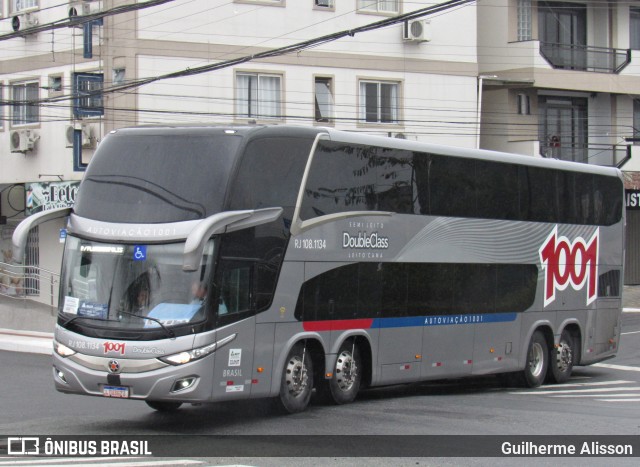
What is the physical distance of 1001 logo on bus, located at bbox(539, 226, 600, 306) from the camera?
20.6m

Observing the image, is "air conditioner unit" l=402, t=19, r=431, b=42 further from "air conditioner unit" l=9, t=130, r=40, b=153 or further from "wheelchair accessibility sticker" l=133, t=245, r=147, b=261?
"wheelchair accessibility sticker" l=133, t=245, r=147, b=261

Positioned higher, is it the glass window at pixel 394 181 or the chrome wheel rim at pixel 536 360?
the glass window at pixel 394 181

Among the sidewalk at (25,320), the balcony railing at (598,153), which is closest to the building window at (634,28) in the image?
the balcony railing at (598,153)

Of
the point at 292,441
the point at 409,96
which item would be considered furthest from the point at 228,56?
the point at 292,441

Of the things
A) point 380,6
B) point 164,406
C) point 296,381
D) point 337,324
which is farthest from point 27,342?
point 380,6

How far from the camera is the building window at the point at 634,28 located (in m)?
41.9

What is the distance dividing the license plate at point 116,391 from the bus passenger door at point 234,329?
1.07m

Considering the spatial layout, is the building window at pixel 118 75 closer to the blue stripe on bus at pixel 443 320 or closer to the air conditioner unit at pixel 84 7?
the air conditioner unit at pixel 84 7

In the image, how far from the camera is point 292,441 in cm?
1228

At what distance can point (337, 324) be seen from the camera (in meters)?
15.7

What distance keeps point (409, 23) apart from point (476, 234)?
17.6m

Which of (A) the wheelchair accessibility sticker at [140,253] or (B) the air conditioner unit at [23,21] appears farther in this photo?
(B) the air conditioner unit at [23,21]

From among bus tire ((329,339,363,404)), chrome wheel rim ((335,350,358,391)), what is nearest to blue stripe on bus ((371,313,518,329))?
bus tire ((329,339,363,404))

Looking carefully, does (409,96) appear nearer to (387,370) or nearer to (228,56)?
(228,56)
